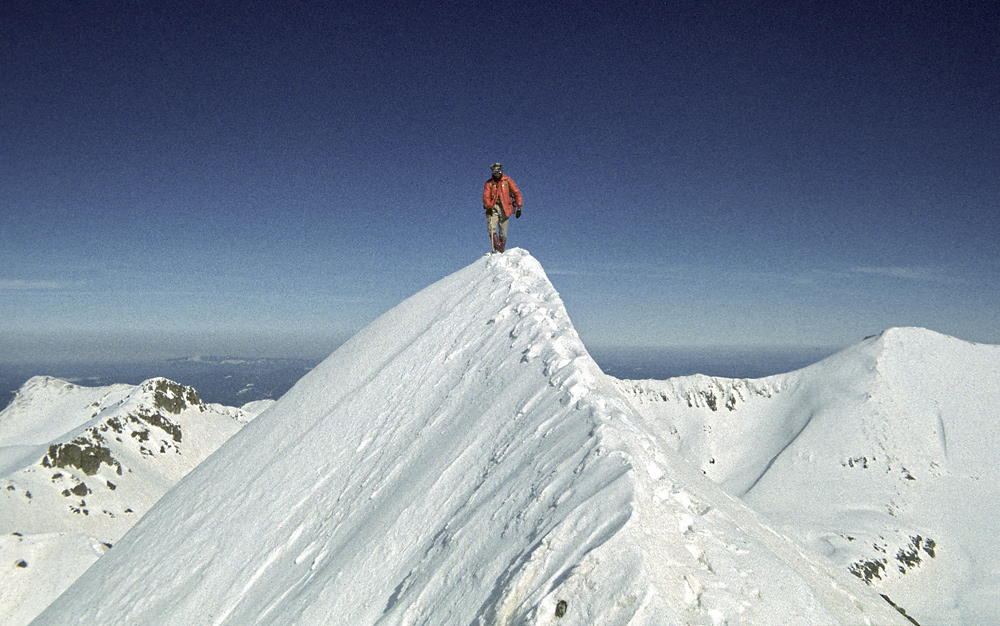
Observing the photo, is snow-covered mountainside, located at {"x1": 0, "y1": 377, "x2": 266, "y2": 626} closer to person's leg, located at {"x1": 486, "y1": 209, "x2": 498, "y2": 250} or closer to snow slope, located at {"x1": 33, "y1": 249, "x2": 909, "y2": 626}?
snow slope, located at {"x1": 33, "y1": 249, "x2": 909, "y2": 626}

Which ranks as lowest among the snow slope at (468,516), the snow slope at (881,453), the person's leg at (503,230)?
the snow slope at (881,453)

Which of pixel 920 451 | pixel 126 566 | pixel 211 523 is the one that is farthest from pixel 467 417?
pixel 920 451

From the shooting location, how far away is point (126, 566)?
39.6 ft

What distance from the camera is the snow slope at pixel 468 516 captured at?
13.4ft

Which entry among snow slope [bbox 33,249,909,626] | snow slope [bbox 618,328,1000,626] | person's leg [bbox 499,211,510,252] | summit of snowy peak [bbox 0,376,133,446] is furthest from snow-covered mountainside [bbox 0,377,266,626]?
snow slope [bbox 618,328,1000,626]

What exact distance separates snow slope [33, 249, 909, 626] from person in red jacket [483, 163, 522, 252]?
5.79 feet

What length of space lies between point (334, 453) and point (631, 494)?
7984mm

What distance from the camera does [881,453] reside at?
9756cm

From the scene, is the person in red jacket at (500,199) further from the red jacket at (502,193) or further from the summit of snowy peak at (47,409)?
the summit of snowy peak at (47,409)

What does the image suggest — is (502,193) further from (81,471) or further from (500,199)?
(81,471)

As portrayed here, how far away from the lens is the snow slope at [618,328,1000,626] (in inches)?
2721

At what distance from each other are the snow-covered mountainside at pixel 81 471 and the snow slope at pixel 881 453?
265 feet

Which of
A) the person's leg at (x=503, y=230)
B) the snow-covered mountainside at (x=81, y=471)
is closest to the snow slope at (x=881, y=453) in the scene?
the person's leg at (x=503, y=230)

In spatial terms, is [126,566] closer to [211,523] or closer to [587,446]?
[211,523]
